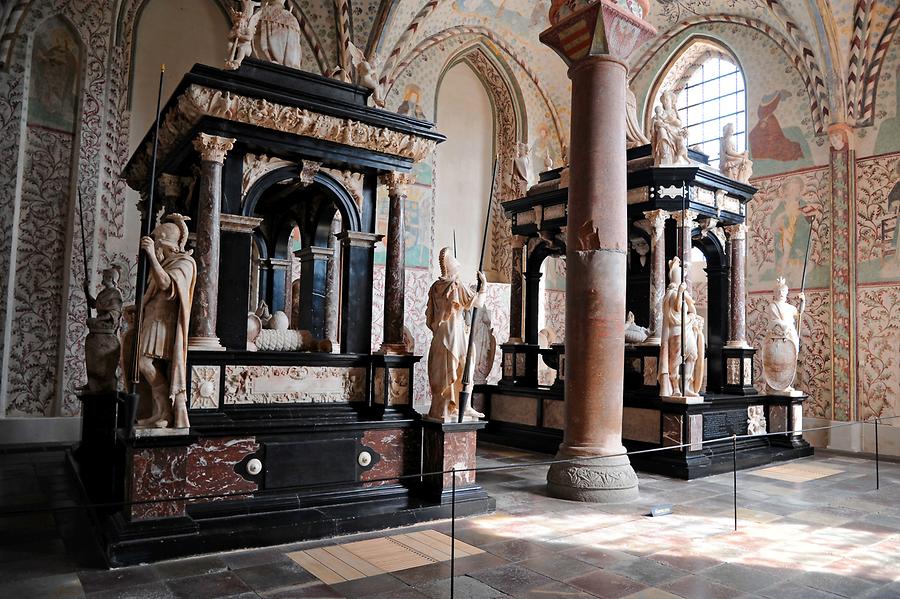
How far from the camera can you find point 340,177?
23.6 feet

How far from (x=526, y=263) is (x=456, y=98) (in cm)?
503

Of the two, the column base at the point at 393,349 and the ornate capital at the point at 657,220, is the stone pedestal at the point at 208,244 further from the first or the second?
the ornate capital at the point at 657,220

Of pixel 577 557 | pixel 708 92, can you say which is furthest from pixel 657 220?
pixel 577 557

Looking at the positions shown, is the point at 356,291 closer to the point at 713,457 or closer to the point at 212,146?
the point at 212,146

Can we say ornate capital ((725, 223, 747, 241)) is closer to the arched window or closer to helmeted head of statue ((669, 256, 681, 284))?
helmeted head of statue ((669, 256, 681, 284))

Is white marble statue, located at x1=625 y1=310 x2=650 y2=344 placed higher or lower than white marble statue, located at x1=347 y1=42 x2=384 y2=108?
lower

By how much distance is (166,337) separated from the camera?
17.5ft

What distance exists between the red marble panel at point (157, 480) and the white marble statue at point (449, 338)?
2.38 meters

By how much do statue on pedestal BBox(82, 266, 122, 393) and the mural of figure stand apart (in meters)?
11.3

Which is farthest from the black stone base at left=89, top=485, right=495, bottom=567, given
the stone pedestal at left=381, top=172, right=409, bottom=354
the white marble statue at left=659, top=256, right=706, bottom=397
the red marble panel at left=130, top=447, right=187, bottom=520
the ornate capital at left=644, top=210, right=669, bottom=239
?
the ornate capital at left=644, top=210, right=669, bottom=239

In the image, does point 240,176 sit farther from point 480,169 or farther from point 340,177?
point 480,169

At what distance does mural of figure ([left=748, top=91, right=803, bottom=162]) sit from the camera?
12.7 m

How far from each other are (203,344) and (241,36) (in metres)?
2.92

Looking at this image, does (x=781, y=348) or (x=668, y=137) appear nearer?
(x=668, y=137)
